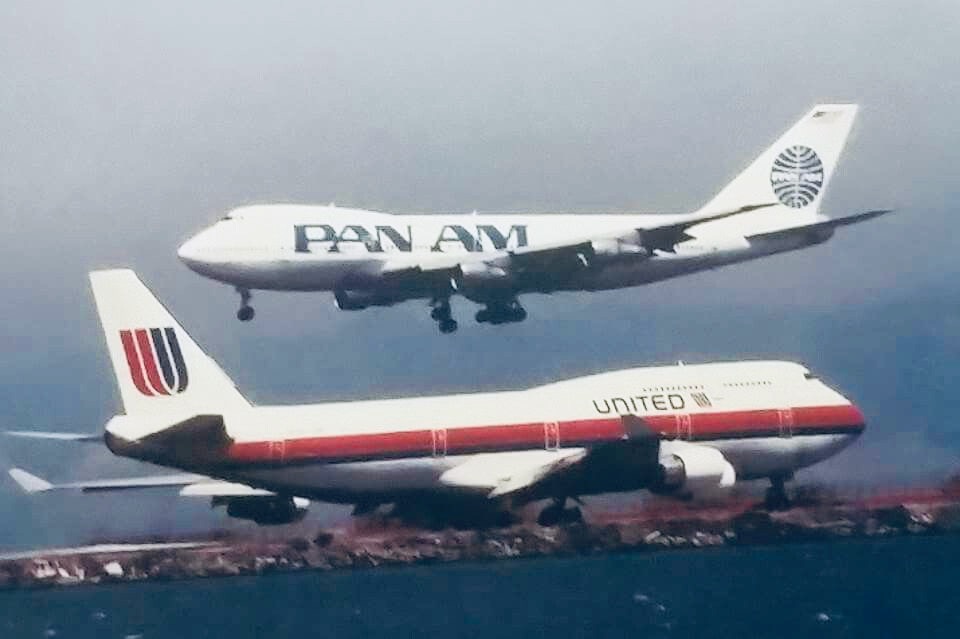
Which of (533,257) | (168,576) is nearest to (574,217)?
(533,257)

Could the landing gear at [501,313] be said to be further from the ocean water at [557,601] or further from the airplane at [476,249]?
the ocean water at [557,601]

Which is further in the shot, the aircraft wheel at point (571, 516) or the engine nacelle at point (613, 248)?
the engine nacelle at point (613, 248)

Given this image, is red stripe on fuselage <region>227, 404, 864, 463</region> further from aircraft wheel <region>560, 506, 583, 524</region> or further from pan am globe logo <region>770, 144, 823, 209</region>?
pan am globe logo <region>770, 144, 823, 209</region>

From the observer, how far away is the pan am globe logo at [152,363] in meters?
9.80

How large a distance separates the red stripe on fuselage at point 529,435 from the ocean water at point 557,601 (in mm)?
773

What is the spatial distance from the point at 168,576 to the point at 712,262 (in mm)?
3647

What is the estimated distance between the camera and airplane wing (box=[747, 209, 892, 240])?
10.7m

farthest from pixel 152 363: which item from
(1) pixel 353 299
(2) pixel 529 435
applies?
(2) pixel 529 435

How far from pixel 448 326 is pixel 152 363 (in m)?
1.71

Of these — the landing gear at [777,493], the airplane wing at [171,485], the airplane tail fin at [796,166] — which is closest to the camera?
the airplane wing at [171,485]

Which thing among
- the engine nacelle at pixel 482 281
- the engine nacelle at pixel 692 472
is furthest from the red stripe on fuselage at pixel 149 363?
the engine nacelle at pixel 692 472

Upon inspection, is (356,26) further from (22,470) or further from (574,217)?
(22,470)

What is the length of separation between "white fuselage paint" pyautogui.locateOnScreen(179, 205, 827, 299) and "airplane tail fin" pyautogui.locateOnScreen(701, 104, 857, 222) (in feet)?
0.40

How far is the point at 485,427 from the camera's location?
10.0m
